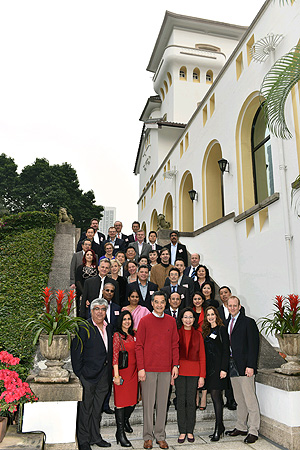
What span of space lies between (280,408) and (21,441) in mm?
3206

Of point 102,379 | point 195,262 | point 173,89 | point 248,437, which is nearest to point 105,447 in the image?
point 102,379

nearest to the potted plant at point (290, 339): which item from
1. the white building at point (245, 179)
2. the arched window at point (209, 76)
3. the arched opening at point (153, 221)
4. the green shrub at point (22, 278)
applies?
the white building at point (245, 179)

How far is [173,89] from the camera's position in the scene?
23.6 metres

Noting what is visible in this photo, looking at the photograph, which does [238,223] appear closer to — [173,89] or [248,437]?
[248,437]

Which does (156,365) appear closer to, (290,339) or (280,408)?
(280,408)

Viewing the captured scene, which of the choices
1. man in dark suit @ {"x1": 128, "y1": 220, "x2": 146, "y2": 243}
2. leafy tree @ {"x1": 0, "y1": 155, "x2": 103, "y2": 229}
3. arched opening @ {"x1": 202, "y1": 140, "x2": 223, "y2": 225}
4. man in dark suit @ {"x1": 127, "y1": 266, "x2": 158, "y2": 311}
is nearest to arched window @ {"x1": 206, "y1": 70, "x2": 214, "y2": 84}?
arched opening @ {"x1": 202, "y1": 140, "x2": 223, "y2": 225}

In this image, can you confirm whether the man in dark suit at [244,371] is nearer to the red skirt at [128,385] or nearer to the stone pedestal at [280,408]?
the stone pedestal at [280,408]

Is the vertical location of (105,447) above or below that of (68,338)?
below

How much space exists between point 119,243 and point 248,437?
5.92m

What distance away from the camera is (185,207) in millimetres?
16875

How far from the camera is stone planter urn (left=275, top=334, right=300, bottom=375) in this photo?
4.87 metres

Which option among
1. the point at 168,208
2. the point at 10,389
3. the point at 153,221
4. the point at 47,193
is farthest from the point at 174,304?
the point at 47,193

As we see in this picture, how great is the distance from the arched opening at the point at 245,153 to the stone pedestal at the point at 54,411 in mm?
7274

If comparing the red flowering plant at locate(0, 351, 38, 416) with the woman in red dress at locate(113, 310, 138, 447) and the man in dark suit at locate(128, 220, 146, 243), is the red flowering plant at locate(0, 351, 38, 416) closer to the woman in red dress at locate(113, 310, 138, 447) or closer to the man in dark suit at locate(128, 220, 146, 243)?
the woman in red dress at locate(113, 310, 138, 447)
